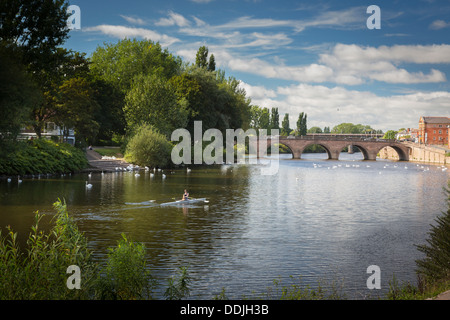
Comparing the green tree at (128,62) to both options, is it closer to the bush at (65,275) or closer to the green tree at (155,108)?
the green tree at (155,108)

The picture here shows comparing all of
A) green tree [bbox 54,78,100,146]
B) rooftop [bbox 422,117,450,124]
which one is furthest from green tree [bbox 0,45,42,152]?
rooftop [bbox 422,117,450,124]

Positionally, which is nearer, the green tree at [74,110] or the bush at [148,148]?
the green tree at [74,110]

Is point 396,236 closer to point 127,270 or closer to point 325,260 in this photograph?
point 325,260

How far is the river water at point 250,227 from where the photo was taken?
1895 centimetres

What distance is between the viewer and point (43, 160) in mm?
59125

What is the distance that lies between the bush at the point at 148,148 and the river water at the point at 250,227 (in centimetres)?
2358

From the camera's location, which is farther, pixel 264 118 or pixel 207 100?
pixel 264 118

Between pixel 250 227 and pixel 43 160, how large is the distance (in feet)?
128

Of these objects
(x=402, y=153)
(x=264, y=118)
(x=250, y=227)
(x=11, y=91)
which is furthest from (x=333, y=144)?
(x=11, y=91)

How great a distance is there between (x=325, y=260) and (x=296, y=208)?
17249 mm

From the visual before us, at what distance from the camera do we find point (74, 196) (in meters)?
39.9

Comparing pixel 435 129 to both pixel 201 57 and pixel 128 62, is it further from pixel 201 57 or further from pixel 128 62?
pixel 128 62

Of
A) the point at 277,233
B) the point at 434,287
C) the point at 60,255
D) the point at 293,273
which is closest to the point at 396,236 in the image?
the point at 277,233

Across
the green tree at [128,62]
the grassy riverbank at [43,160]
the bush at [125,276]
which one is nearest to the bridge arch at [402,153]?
the green tree at [128,62]
